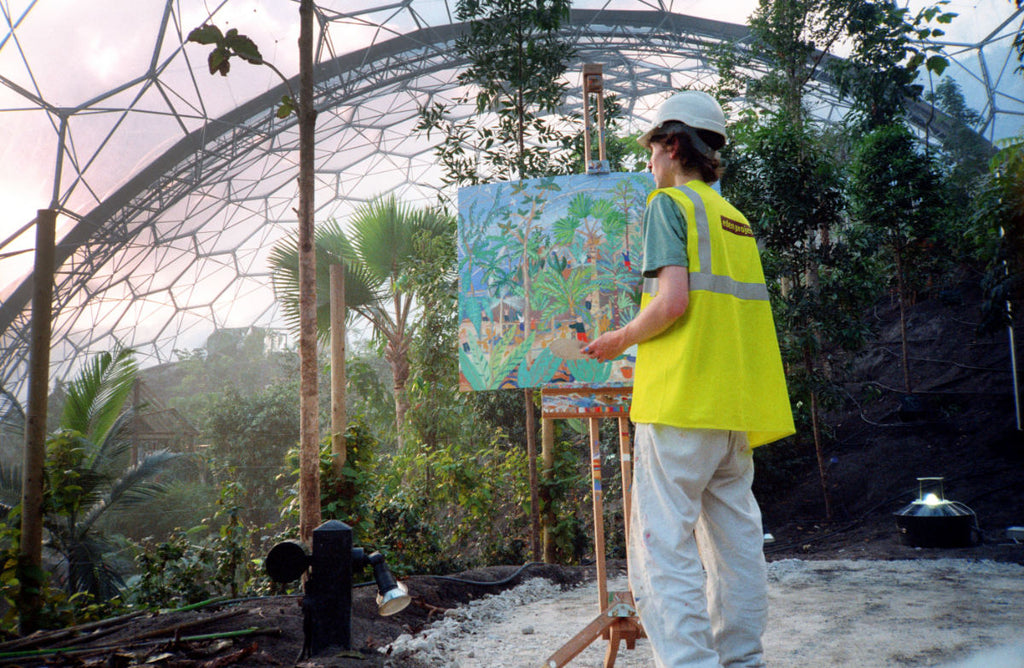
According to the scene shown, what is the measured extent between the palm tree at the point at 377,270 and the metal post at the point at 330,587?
5949mm

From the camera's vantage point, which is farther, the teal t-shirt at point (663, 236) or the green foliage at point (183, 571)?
the green foliage at point (183, 571)

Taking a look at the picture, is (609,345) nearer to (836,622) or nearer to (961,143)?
(836,622)

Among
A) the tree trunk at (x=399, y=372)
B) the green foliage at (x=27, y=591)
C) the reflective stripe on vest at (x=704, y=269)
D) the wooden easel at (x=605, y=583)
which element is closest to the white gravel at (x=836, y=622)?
the wooden easel at (x=605, y=583)

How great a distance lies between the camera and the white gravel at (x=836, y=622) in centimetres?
270

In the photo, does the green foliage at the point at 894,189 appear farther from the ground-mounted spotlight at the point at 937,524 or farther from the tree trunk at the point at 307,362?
the tree trunk at the point at 307,362

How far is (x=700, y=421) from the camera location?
175 cm

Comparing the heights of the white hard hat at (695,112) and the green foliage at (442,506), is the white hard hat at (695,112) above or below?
above

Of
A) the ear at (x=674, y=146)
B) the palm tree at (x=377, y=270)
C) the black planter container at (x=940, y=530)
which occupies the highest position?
the palm tree at (x=377, y=270)

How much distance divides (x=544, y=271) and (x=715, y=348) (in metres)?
1.86

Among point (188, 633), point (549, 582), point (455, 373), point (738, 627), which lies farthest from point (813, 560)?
point (188, 633)

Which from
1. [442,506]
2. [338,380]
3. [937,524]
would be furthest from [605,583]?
[937,524]

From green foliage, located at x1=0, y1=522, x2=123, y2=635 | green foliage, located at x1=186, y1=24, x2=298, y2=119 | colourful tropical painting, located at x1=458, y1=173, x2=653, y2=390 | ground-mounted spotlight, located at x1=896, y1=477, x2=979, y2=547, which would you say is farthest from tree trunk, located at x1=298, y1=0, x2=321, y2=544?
ground-mounted spotlight, located at x1=896, y1=477, x2=979, y2=547

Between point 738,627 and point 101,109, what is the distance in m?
14.6

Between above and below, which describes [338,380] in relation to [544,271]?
below
